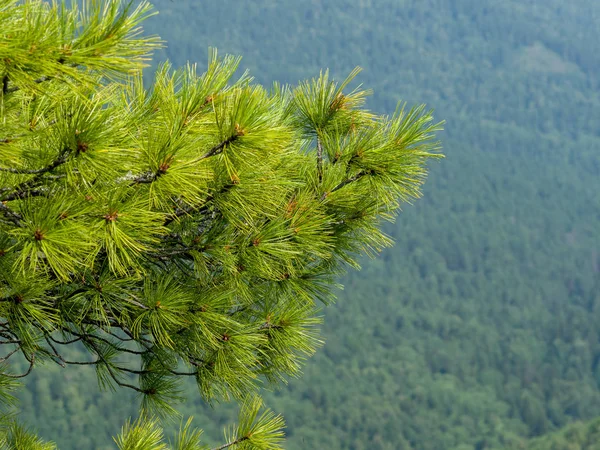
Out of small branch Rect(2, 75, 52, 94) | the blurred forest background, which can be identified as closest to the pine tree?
small branch Rect(2, 75, 52, 94)

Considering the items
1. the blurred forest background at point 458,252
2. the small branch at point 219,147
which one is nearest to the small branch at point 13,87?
the small branch at point 219,147

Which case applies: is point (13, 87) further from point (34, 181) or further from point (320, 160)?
point (320, 160)

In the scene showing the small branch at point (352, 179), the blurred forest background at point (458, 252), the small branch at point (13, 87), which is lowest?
the small branch at point (13, 87)

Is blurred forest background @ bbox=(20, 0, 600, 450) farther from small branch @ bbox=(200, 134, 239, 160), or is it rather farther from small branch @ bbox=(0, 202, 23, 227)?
small branch @ bbox=(0, 202, 23, 227)

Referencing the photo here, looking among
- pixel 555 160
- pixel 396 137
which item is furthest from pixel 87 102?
pixel 555 160

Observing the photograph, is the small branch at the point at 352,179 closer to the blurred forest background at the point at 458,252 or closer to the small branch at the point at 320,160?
the small branch at the point at 320,160
